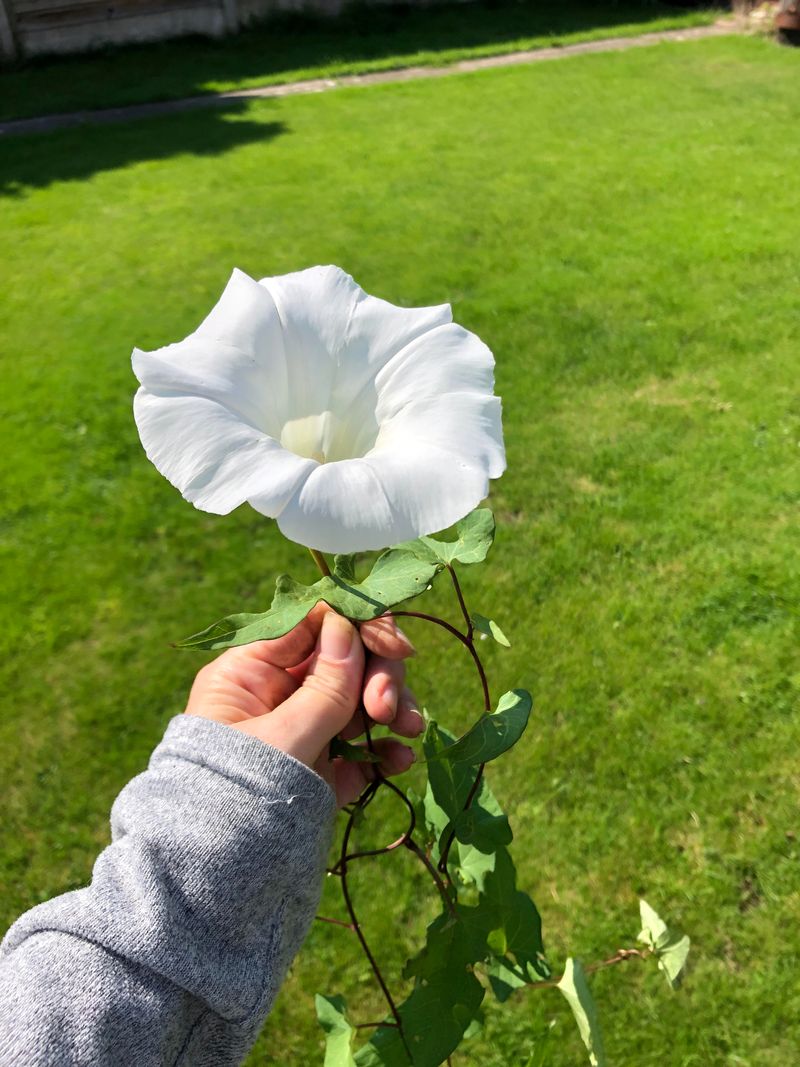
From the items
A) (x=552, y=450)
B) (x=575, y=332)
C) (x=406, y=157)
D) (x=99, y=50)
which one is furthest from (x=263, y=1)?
(x=552, y=450)

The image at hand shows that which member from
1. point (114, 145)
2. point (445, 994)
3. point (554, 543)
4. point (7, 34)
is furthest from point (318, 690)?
point (7, 34)

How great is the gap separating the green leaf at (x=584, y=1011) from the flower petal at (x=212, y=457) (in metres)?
0.93

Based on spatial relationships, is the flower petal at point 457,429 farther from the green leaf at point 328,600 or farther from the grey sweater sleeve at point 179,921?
the grey sweater sleeve at point 179,921

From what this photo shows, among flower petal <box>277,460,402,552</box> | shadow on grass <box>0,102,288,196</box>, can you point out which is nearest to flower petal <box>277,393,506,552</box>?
flower petal <box>277,460,402,552</box>

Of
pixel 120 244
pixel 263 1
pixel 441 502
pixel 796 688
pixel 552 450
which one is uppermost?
pixel 263 1

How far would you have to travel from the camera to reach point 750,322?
4492mm

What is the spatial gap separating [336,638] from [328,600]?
25 centimetres

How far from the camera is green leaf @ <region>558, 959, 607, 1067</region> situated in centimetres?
122

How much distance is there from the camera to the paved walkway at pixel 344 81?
897 cm

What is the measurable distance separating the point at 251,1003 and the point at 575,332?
4.00m

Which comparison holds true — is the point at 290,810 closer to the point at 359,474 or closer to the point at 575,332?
the point at 359,474

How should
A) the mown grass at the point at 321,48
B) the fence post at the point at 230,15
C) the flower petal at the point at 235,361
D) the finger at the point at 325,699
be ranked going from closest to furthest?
1. the flower petal at the point at 235,361
2. the finger at the point at 325,699
3. the mown grass at the point at 321,48
4. the fence post at the point at 230,15

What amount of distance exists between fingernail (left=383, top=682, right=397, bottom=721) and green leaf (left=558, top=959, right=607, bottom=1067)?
532mm

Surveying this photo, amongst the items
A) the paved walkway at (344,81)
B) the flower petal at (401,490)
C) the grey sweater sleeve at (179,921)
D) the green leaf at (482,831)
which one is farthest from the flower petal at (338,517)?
the paved walkway at (344,81)
